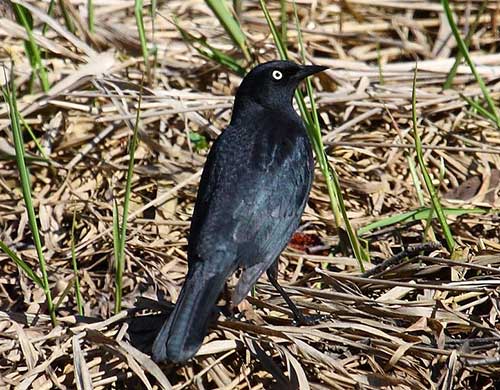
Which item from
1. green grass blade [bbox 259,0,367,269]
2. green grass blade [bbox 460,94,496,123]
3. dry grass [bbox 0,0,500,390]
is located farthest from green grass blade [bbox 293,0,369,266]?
green grass blade [bbox 460,94,496,123]

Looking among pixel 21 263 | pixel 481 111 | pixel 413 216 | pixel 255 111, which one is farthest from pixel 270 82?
pixel 21 263

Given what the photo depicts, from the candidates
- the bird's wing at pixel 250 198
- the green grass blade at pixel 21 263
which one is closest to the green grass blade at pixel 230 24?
the bird's wing at pixel 250 198

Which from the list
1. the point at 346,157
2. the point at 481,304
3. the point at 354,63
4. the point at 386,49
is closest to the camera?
the point at 481,304

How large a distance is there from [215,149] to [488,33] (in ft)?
9.97

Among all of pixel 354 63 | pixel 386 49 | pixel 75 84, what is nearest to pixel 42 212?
pixel 75 84

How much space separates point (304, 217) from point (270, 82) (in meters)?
0.82

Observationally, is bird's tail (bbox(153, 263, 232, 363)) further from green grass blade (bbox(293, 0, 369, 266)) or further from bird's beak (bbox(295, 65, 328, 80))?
bird's beak (bbox(295, 65, 328, 80))

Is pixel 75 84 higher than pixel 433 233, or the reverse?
pixel 75 84

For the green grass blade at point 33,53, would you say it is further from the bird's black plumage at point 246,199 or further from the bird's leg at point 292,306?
the bird's leg at point 292,306

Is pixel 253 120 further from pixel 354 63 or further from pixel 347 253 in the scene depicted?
pixel 354 63

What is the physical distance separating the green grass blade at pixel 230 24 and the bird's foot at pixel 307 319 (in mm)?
2282

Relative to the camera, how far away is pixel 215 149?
541cm

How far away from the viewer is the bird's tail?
4379 mm

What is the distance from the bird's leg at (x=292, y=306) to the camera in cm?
480
